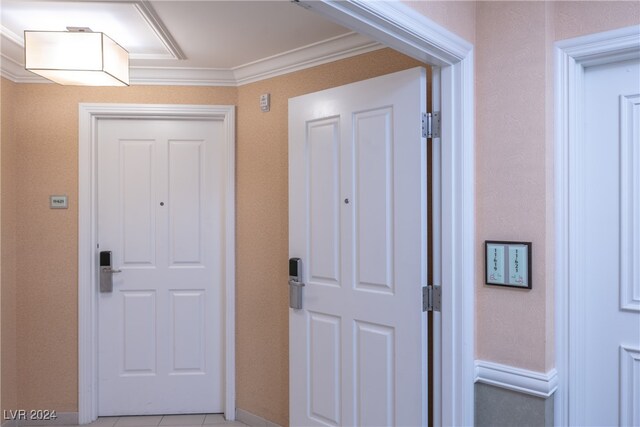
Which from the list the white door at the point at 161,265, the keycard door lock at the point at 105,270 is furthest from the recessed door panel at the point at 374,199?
the keycard door lock at the point at 105,270

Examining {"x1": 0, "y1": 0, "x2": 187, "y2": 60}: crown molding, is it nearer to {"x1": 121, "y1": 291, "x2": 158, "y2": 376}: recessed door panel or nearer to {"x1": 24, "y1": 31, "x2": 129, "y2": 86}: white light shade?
{"x1": 24, "y1": 31, "x2": 129, "y2": 86}: white light shade

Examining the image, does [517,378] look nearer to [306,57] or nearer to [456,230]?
[456,230]

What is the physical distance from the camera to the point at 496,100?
1710 millimetres

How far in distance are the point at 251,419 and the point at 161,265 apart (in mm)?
1178

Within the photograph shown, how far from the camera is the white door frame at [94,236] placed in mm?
2848

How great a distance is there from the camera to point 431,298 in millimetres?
1765

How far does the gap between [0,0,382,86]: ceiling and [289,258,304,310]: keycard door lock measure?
1.15 m

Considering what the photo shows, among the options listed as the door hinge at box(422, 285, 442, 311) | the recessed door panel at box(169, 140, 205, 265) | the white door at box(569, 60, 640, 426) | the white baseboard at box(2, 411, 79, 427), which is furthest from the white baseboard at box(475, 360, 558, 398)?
the white baseboard at box(2, 411, 79, 427)

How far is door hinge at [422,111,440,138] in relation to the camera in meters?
1.75

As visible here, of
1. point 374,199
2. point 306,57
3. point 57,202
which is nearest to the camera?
point 374,199

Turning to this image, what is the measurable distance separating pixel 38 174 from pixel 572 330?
3.11 meters

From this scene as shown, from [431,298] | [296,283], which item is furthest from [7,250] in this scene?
[431,298]

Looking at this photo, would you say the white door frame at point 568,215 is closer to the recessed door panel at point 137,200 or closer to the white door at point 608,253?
the white door at point 608,253

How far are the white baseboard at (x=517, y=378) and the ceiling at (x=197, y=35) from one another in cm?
160
